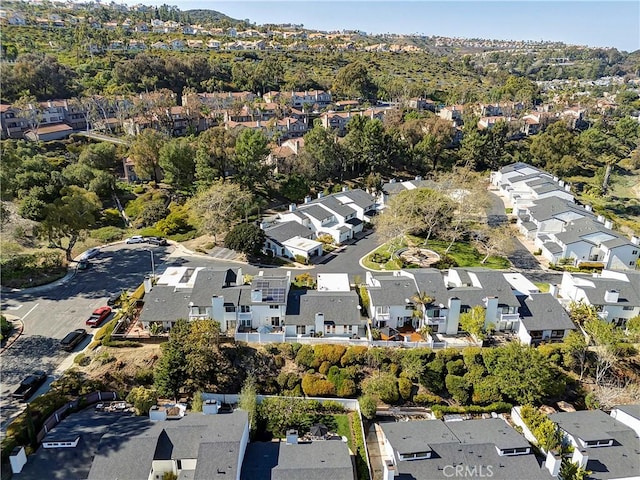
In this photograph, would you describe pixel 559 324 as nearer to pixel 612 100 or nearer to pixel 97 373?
pixel 97 373

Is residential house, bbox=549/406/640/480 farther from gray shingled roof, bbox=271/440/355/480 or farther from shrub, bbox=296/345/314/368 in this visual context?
shrub, bbox=296/345/314/368

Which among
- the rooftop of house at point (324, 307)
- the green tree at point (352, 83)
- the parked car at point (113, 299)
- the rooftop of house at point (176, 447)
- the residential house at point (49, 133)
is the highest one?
the green tree at point (352, 83)

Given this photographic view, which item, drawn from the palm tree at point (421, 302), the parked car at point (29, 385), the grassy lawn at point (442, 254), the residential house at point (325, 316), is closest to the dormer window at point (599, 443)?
the palm tree at point (421, 302)

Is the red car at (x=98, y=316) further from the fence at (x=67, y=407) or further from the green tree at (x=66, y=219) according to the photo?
the green tree at (x=66, y=219)

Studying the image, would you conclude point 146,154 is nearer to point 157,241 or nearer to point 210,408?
point 157,241

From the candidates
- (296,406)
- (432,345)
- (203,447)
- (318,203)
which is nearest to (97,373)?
(203,447)

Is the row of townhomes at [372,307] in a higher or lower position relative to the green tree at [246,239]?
lower

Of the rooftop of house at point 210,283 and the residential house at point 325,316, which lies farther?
the rooftop of house at point 210,283
